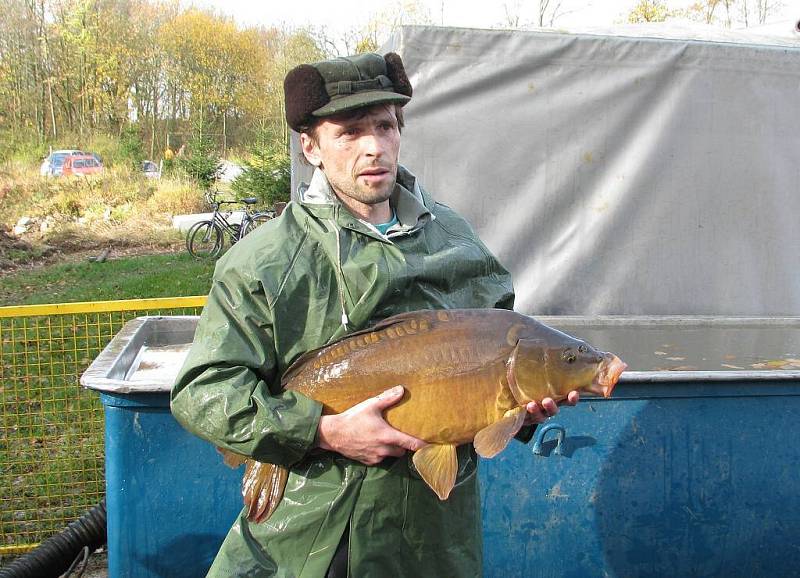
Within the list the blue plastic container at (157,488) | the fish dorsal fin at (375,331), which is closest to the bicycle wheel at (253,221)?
the blue plastic container at (157,488)

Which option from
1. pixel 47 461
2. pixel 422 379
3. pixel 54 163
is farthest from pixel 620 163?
pixel 54 163

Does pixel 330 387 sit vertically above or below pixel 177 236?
above

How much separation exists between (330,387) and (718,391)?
7.66 feet

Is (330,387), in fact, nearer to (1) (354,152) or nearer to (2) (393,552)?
(2) (393,552)

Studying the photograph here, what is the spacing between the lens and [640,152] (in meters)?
5.75

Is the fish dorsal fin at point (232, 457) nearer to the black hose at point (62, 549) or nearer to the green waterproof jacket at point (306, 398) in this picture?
the green waterproof jacket at point (306, 398)

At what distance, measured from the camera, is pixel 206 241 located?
17750 mm

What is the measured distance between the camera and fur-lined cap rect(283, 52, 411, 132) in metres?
2.20

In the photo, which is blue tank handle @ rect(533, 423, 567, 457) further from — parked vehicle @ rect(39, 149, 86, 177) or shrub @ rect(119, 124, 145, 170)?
shrub @ rect(119, 124, 145, 170)

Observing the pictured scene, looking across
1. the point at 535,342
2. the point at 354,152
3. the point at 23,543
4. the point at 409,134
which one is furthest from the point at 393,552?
the point at 409,134

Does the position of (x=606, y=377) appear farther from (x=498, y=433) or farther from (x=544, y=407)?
(x=498, y=433)

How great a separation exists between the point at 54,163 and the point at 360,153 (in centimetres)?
2658

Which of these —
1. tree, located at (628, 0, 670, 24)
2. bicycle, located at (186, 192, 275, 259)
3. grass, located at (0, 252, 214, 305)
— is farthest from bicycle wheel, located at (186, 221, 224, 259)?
tree, located at (628, 0, 670, 24)

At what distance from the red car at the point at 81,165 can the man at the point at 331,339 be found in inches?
967
